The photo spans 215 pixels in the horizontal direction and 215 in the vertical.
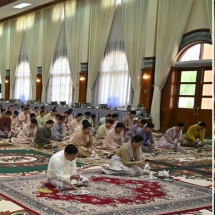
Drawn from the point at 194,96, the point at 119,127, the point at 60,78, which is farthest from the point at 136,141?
the point at 60,78

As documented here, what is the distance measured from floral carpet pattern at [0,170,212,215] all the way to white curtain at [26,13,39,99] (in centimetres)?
1243

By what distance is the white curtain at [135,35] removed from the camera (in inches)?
443

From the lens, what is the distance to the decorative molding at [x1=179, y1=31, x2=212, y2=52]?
31.2 ft

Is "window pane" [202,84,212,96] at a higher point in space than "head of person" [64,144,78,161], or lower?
higher

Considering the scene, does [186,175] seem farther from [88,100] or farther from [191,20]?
[88,100]

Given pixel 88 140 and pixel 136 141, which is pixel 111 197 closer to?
pixel 136 141

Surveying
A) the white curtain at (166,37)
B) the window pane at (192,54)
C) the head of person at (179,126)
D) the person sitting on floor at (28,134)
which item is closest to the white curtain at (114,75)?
the white curtain at (166,37)

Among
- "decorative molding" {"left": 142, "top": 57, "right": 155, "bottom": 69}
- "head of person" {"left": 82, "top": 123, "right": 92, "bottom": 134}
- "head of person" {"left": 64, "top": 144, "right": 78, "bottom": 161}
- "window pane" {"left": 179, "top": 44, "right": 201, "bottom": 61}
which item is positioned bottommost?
"head of person" {"left": 64, "top": 144, "right": 78, "bottom": 161}

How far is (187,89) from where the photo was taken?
33.9 feet

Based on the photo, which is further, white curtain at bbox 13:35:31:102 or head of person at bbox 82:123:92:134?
white curtain at bbox 13:35:31:102

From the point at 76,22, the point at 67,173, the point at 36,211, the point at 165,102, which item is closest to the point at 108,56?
the point at 76,22

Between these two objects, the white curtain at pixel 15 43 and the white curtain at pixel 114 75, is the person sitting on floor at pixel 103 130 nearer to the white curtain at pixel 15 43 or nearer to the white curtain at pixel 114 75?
the white curtain at pixel 114 75

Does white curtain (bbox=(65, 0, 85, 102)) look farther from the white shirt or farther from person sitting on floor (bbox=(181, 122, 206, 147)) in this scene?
the white shirt

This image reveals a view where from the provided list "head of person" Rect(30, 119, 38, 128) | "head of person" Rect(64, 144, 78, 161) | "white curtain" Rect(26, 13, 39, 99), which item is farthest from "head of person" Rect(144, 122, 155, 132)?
"white curtain" Rect(26, 13, 39, 99)
